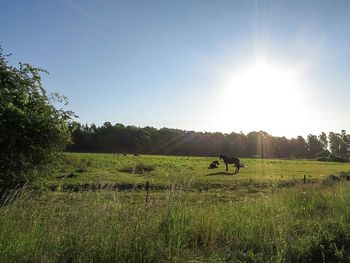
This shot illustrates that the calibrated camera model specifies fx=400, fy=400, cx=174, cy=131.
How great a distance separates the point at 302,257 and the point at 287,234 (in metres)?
0.79

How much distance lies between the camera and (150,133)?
144m

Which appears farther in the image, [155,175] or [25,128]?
[155,175]

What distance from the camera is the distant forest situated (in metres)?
125

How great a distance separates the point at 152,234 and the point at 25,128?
495 inches

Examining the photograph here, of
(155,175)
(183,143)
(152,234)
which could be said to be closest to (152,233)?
(152,234)

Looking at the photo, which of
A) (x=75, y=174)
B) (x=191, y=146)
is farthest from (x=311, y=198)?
(x=191, y=146)

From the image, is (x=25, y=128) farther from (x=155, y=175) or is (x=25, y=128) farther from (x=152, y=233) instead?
(x=155, y=175)

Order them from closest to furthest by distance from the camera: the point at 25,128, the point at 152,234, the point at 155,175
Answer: the point at 152,234
the point at 25,128
the point at 155,175

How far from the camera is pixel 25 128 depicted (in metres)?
17.6

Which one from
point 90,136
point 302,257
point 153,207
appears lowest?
point 302,257

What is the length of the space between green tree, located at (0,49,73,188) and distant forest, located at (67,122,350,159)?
95728mm

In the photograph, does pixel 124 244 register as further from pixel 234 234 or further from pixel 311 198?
pixel 311 198

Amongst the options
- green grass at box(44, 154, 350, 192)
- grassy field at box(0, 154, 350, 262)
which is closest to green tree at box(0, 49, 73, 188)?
green grass at box(44, 154, 350, 192)

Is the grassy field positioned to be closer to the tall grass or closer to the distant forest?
the tall grass
